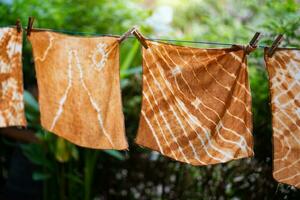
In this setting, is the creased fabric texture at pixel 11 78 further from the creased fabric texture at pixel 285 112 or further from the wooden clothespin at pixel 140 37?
the creased fabric texture at pixel 285 112

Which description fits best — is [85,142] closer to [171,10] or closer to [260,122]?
[260,122]

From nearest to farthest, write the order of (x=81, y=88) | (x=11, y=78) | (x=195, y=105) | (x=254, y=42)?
1. (x=254, y=42)
2. (x=195, y=105)
3. (x=81, y=88)
4. (x=11, y=78)

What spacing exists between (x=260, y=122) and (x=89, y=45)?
195cm

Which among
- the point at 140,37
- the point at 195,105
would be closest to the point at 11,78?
the point at 140,37

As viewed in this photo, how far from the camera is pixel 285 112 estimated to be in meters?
2.13

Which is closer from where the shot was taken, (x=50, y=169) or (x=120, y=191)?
(x=50, y=169)

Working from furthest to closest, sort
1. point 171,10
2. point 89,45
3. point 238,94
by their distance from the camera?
point 171,10
point 89,45
point 238,94

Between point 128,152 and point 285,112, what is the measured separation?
2.72 meters

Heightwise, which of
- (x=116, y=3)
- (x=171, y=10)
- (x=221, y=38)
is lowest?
(x=221, y=38)

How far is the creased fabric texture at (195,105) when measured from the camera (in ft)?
7.26

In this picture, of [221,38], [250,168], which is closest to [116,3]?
[221,38]

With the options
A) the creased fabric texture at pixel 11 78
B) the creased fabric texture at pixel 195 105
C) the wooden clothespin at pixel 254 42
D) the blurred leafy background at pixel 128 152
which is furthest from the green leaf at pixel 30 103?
the wooden clothespin at pixel 254 42

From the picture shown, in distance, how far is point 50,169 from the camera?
4.00 m

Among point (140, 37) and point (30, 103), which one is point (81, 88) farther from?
point (30, 103)
